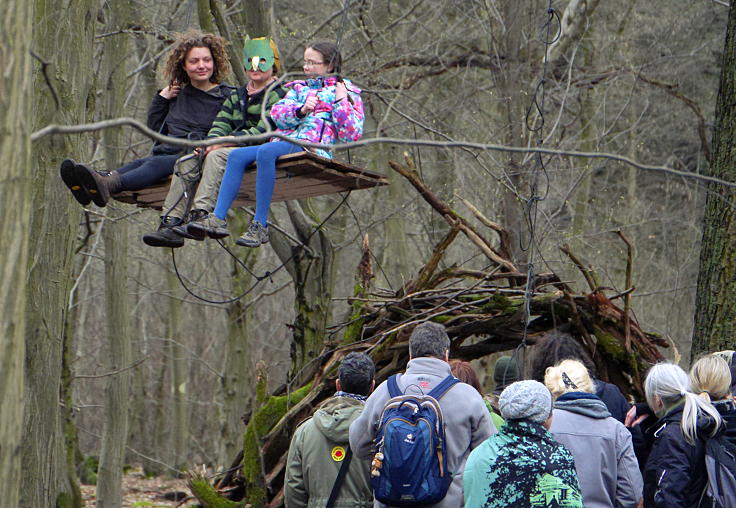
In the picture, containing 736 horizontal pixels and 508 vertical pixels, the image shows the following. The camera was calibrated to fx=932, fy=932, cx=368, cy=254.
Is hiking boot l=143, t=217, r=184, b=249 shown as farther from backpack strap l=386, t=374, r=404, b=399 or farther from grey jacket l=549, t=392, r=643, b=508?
grey jacket l=549, t=392, r=643, b=508

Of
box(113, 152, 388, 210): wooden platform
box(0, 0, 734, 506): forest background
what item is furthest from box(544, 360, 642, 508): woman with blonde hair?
box(113, 152, 388, 210): wooden platform

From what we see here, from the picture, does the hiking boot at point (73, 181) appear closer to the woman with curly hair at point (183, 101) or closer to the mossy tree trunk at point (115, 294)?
the woman with curly hair at point (183, 101)

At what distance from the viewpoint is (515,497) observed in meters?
3.99

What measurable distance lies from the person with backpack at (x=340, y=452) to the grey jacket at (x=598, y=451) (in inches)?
43.4

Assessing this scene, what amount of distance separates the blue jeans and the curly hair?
0.84m

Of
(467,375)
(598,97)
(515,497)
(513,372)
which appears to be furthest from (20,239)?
(598,97)

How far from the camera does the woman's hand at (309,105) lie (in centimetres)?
612

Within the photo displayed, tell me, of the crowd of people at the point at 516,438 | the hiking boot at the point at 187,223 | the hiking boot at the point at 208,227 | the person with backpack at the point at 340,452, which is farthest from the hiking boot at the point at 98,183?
the person with backpack at the point at 340,452

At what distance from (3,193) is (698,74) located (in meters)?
15.2

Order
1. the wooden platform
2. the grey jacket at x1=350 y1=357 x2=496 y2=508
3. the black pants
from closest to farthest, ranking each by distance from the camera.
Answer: the grey jacket at x1=350 y1=357 x2=496 y2=508 < the wooden platform < the black pants

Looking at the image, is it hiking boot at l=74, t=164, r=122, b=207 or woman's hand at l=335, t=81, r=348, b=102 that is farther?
woman's hand at l=335, t=81, r=348, b=102

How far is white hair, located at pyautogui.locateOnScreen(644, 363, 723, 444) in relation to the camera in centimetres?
453

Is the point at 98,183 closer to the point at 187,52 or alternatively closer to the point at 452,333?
the point at 187,52

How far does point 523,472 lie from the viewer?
157 inches
